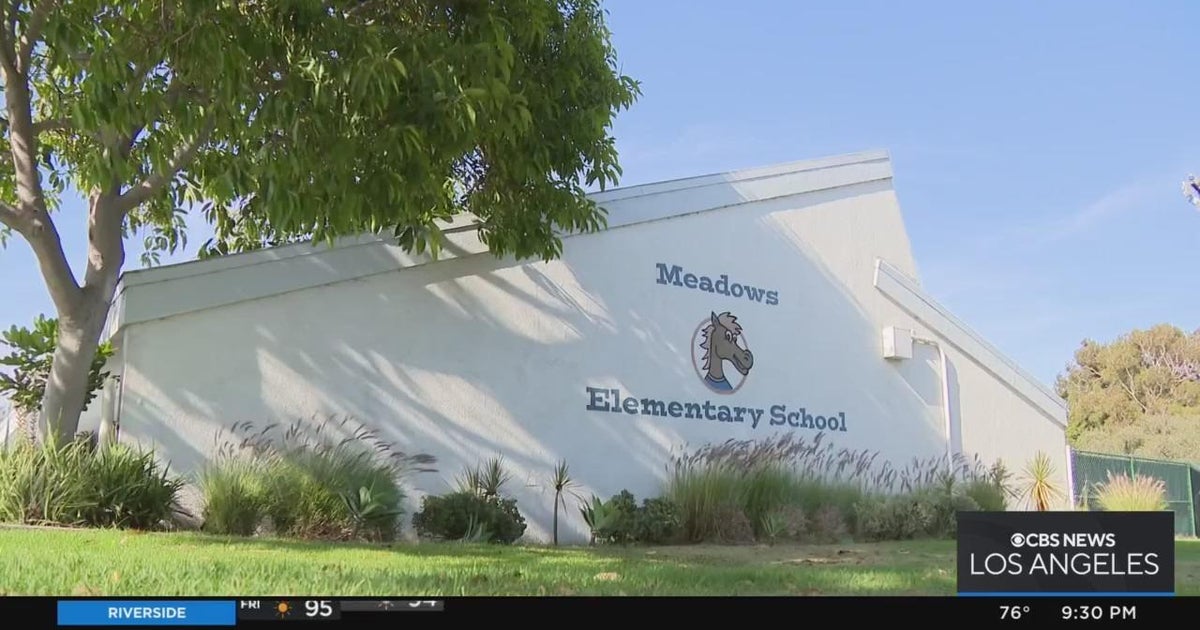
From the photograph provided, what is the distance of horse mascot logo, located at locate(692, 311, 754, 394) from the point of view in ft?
44.5

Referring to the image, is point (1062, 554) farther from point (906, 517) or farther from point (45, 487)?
point (906, 517)

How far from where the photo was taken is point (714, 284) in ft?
46.0

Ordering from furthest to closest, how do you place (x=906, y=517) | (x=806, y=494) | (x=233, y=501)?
1. (x=906, y=517)
2. (x=806, y=494)
3. (x=233, y=501)

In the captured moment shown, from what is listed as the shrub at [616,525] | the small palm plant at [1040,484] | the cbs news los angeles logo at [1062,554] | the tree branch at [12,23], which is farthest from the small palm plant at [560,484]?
the small palm plant at [1040,484]

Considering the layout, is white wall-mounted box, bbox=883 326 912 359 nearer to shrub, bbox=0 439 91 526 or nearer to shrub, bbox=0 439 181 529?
shrub, bbox=0 439 181 529

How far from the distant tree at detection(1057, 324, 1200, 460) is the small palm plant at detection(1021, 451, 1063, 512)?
1838 centimetres

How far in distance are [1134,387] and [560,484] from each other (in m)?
32.2

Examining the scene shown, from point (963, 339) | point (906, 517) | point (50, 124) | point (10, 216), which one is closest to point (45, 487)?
point (10, 216)

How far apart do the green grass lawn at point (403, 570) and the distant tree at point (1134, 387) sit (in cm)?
2884
